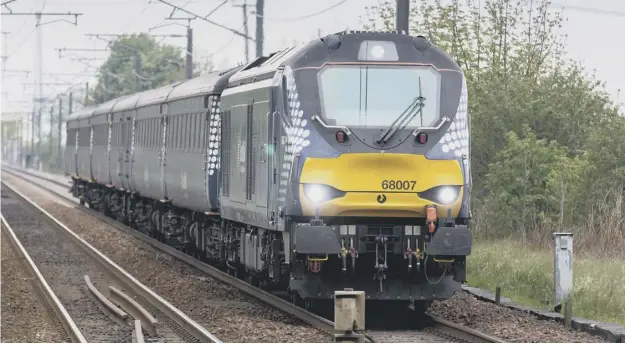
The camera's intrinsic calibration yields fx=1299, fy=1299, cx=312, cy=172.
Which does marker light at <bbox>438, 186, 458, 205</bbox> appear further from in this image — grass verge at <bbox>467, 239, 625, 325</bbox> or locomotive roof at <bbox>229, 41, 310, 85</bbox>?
locomotive roof at <bbox>229, 41, 310, 85</bbox>

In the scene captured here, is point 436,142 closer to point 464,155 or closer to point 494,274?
point 464,155

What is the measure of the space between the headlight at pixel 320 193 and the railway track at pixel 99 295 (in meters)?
1.80

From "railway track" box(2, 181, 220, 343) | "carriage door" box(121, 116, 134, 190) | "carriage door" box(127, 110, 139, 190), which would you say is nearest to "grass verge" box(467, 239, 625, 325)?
"railway track" box(2, 181, 220, 343)

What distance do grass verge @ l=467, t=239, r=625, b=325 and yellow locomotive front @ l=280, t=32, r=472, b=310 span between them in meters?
1.62

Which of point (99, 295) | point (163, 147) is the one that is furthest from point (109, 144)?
point (99, 295)

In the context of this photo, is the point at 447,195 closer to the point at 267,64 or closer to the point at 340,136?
the point at 340,136

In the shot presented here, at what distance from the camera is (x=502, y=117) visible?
81.6 ft

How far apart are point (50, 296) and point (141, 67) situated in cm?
7387

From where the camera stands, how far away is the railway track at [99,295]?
543 inches

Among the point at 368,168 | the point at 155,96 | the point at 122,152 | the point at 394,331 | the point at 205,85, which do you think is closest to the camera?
the point at 394,331

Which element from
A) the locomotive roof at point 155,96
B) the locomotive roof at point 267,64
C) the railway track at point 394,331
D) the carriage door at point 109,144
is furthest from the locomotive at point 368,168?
the carriage door at point 109,144

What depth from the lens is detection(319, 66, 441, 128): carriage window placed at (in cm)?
1395

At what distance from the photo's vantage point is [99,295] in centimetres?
1720

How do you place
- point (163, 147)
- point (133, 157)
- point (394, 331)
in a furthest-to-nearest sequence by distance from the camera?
point (133, 157)
point (163, 147)
point (394, 331)
